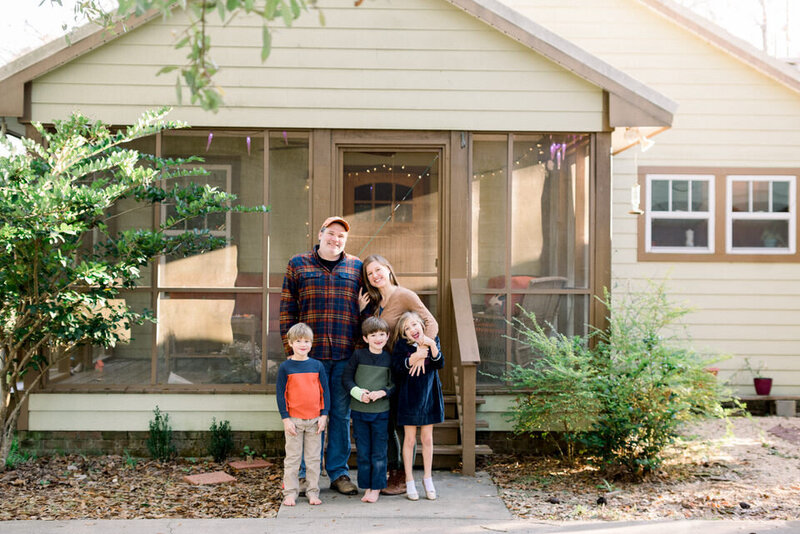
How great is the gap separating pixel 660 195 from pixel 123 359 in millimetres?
5793

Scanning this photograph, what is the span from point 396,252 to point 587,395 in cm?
205

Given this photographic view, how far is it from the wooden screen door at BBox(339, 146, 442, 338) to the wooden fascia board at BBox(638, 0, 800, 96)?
11.9ft

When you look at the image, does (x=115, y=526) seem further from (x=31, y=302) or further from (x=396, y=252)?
(x=396, y=252)

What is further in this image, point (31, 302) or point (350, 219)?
point (350, 219)

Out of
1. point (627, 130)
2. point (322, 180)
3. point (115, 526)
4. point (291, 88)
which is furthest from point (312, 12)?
point (115, 526)

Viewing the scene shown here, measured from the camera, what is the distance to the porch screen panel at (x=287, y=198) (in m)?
6.06

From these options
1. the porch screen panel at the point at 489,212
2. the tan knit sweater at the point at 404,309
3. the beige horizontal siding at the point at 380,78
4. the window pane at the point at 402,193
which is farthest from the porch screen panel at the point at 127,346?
the porch screen panel at the point at 489,212

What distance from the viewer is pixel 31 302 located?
5199 mm

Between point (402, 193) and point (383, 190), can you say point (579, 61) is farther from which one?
point (383, 190)

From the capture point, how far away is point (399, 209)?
621 cm

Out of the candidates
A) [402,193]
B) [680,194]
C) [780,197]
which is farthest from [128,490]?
[780,197]

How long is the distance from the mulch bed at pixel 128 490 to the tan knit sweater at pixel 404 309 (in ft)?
4.76

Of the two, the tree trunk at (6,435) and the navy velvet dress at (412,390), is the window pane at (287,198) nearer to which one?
the navy velvet dress at (412,390)

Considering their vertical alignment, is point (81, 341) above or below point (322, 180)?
below
